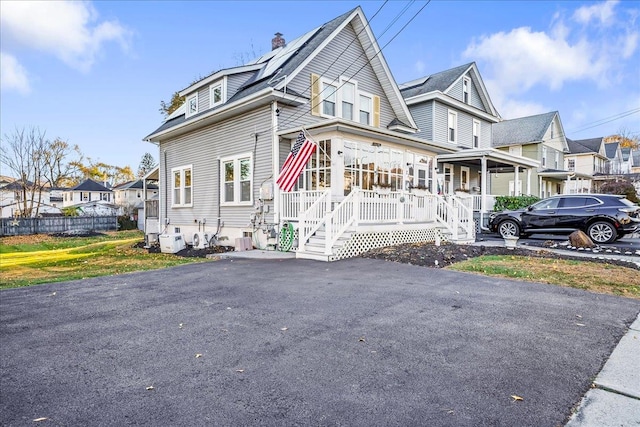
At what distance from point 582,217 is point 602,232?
735 millimetres

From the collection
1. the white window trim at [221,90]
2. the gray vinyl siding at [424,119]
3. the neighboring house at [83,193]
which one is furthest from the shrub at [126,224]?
the neighboring house at [83,193]

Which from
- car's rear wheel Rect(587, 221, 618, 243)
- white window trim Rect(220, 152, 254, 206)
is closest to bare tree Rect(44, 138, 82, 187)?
white window trim Rect(220, 152, 254, 206)

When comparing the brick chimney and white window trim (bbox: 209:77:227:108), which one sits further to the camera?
the brick chimney

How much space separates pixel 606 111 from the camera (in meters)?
28.4

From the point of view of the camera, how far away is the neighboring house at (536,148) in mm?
25891

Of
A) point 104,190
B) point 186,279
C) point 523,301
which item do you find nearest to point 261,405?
point 523,301

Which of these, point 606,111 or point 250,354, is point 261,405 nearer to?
point 250,354

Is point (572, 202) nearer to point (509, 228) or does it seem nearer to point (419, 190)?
point (509, 228)

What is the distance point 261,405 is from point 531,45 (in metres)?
A: 23.6

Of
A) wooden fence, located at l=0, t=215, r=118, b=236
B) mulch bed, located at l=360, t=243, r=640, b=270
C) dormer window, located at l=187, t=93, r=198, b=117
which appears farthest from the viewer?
wooden fence, located at l=0, t=215, r=118, b=236

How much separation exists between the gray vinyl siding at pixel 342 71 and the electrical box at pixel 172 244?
5874mm

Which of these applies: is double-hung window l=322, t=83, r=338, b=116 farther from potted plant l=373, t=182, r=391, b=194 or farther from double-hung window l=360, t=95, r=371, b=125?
potted plant l=373, t=182, r=391, b=194

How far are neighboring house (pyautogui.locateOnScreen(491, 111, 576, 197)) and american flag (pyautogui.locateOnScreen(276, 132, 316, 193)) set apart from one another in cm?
1981

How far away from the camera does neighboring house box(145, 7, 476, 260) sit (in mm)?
10328
